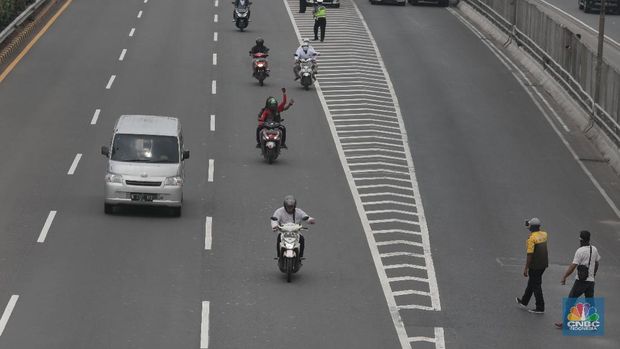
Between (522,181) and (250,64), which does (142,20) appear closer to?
(250,64)

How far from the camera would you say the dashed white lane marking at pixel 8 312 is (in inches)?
1009

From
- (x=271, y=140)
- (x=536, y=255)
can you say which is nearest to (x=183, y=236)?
(x=271, y=140)

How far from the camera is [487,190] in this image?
39312 millimetres

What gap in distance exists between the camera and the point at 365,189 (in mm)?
39156

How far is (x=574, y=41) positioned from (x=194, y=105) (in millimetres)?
13099

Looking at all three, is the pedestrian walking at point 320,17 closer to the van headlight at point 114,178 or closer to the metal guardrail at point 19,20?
the metal guardrail at point 19,20

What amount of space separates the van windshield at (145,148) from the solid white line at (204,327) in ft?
25.9

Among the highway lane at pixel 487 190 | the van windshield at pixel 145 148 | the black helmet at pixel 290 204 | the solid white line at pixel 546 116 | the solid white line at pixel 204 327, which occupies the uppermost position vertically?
the black helmet at pixel 290 204

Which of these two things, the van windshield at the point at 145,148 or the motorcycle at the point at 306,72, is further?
the motorcycle at the point at 306,72

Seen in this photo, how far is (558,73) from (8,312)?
3050cm

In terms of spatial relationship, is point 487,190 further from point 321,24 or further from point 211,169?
point 321,24

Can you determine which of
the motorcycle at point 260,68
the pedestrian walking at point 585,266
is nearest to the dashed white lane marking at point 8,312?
the pedestrian walking at point 585,266

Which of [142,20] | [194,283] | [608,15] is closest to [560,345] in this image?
[194,283]

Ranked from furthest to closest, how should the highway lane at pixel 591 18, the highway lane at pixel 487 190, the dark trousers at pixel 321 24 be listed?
1. the highway lane at pixel 591 18
2. the dark trousers at pixel 321 24
3. the highway lane at pixel 487 190
